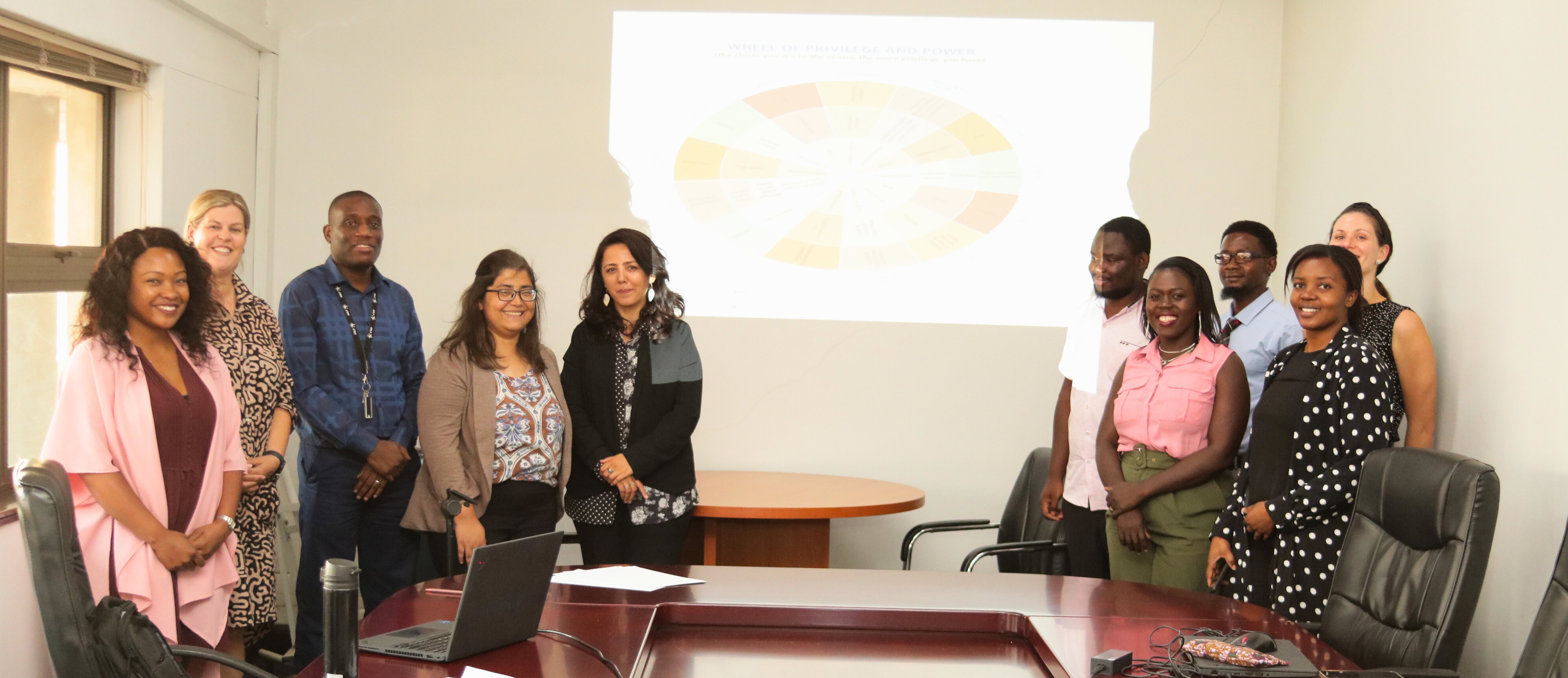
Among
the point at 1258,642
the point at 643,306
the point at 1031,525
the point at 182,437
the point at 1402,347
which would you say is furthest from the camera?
the point at 1031,525

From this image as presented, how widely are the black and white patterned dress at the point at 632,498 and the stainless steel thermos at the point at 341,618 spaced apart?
1.37 metres

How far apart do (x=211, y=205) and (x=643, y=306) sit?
1174 millimetres

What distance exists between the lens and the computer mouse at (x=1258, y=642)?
1791 millimetres

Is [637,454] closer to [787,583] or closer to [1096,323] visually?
[787,583]

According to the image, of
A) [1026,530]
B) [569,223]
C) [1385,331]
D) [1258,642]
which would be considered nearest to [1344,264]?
[1385,331]

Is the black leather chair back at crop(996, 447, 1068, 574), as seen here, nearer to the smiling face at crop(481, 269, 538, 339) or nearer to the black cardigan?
the black cardigan

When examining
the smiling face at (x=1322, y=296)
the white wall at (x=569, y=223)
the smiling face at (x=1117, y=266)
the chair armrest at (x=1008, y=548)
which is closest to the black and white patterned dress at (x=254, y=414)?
the white wall at (x=569, y=223)

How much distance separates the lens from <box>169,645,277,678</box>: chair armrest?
70.1 inches

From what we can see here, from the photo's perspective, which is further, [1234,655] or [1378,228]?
[1378,228]

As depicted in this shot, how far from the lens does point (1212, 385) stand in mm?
2764

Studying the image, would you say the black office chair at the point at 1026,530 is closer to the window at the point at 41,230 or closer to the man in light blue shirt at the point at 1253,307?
the man in light blue shirt at the point at 1253,307

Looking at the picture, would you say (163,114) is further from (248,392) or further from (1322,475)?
(1322,475)

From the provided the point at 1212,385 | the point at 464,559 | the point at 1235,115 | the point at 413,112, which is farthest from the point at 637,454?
the point at 1235,115

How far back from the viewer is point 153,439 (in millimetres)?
2309
